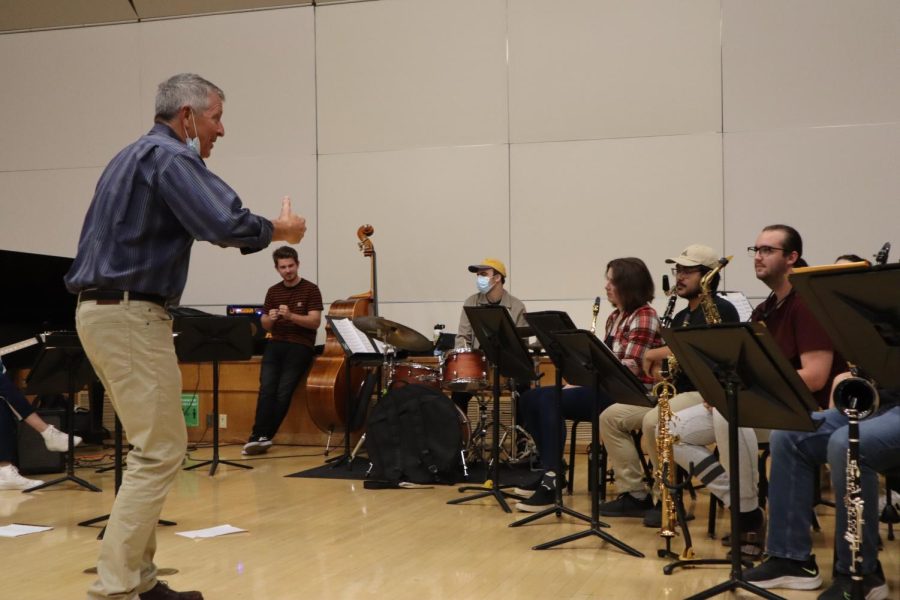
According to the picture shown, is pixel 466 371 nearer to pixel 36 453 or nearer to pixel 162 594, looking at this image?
pixel 162 594

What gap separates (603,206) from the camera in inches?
299

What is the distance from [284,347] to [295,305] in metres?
0.34

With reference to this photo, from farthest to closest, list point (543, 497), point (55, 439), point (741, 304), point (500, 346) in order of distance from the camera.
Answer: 1. point (55, 439)
2. point (741, 304)
3. point (543, 497)
4. point (500, 346)

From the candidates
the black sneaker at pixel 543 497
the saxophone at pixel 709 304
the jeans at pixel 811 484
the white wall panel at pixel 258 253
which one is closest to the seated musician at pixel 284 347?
the white wall panel at pixel 258 253

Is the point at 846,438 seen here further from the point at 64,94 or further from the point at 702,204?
the point at 64,94

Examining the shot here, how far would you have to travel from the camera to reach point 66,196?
343 inches

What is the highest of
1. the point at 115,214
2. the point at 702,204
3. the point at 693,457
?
the point at 702,204

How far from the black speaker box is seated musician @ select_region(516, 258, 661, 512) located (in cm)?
334

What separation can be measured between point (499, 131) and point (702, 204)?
1.80 meters

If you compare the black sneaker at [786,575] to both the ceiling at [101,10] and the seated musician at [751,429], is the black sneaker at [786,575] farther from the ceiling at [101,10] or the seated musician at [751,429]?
the ceiling at [101,10]

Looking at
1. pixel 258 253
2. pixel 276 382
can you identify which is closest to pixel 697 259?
pixel 276 382

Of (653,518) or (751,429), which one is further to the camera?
(653,518)

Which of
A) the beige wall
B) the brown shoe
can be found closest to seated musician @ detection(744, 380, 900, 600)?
the brown shoe

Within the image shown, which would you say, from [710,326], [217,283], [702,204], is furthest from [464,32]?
[710,326]
